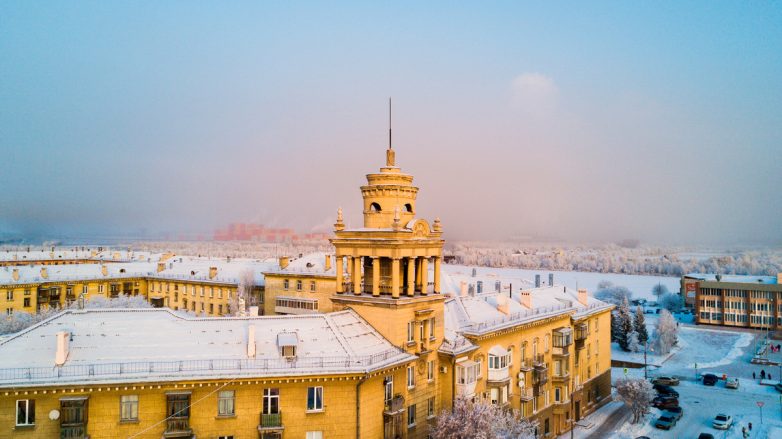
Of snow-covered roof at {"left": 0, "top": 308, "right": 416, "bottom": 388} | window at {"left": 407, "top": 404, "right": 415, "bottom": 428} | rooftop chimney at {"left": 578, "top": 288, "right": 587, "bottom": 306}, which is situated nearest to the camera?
snow-covered roof at {"left": 0, "top": 308, "right": 416, "bottom": 388}

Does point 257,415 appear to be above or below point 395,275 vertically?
below

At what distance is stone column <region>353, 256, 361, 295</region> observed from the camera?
36.2m

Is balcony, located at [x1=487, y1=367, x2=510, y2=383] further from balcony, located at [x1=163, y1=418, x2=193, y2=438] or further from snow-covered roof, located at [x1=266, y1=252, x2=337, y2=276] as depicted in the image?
snow-covered roof, located at [x1=266, y1=252, x2=337, y2=276]

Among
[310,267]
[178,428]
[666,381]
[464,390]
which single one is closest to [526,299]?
[464,390]

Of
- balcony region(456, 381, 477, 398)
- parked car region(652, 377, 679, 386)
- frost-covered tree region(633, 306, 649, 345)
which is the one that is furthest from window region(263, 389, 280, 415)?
frost-covered tree region(633, 306, 649, 345)

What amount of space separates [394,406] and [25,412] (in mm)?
18704

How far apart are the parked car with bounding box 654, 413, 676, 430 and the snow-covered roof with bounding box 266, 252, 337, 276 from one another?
46.2 metres

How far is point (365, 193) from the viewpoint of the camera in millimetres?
37500

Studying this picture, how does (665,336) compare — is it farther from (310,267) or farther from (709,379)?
(310,267)

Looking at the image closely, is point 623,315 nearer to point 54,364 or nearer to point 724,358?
point 724,358

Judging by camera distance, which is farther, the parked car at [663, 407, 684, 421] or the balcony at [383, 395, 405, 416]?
the parked car at [663, 407, 684, 421]

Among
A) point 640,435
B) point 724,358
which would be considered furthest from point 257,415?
point 724,358

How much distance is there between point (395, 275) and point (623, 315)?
74.9m

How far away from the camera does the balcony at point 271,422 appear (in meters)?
27.5
